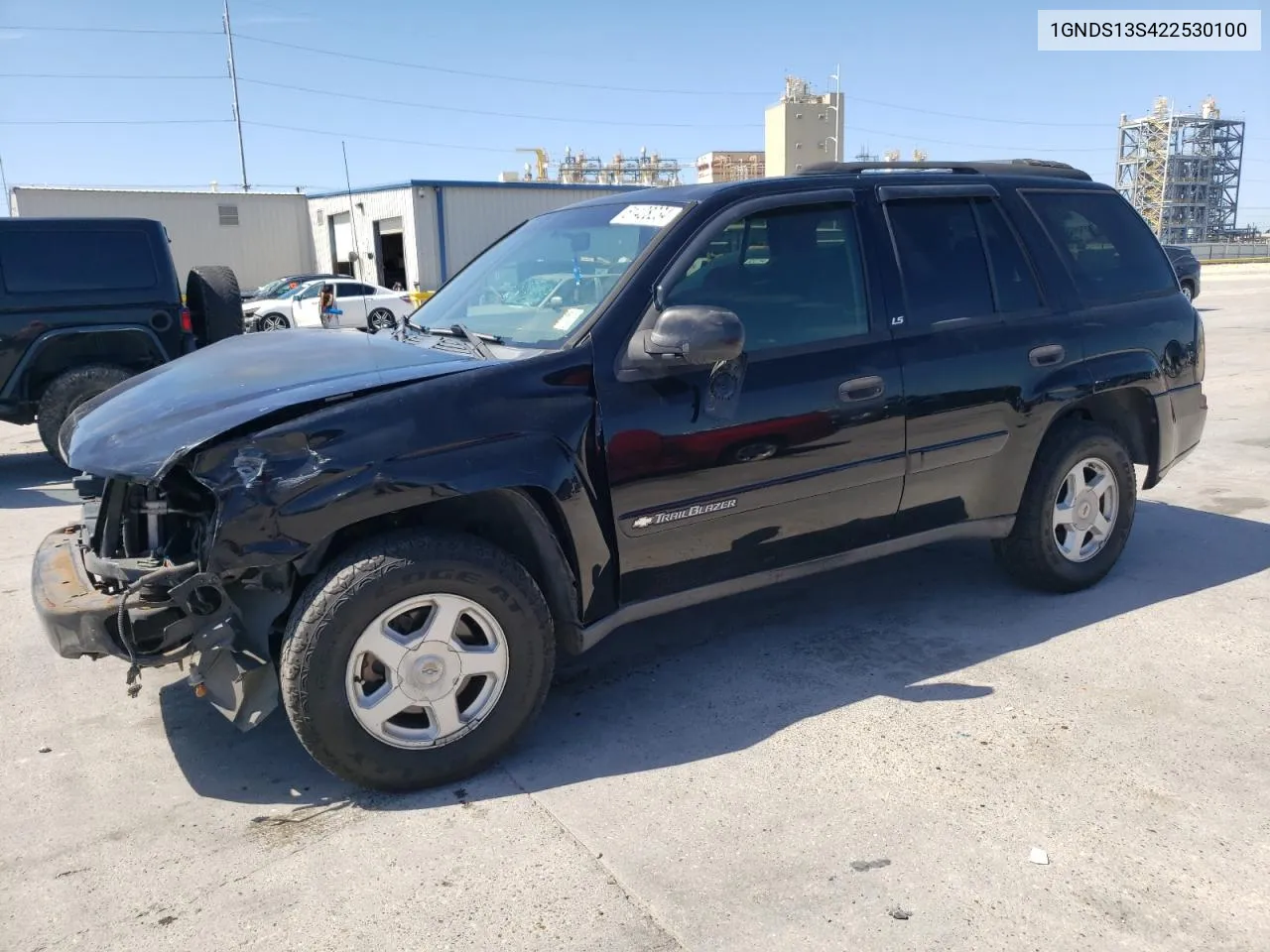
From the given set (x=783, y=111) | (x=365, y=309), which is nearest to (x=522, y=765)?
(x=365, y=309)

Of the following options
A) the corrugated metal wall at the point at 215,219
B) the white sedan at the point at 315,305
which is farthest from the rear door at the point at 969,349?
the corrugated metal wall at the point at 215,219

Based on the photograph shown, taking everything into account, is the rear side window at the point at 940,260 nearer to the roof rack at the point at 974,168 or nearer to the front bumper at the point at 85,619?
the roof rack at the point at 974,168

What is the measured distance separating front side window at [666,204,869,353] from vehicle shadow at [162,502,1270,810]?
1342 mm

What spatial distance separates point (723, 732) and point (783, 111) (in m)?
57.1

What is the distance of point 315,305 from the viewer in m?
24.9

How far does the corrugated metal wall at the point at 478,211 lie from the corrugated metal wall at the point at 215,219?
824 cm

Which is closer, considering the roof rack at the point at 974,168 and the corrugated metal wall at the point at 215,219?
the roof rack at the point at 974,168

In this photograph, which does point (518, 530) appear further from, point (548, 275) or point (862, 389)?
point (862, 389)

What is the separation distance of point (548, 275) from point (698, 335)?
948mm

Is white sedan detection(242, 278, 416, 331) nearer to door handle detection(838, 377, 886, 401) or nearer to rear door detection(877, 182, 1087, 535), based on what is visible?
rear door detection(877, 182, 1087, 535)

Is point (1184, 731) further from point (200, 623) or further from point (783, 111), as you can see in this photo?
point (783, 111)

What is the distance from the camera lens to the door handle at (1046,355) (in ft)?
14.1

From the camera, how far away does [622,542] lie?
3.33 m

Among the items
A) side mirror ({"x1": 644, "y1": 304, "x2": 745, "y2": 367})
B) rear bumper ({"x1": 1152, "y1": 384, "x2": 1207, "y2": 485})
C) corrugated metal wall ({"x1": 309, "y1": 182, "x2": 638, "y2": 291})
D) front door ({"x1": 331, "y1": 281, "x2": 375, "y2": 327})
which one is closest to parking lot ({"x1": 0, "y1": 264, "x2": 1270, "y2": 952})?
rear bumper ({"x1": 1152, "y1": 384, "x2": 1207, "y2": 485})
